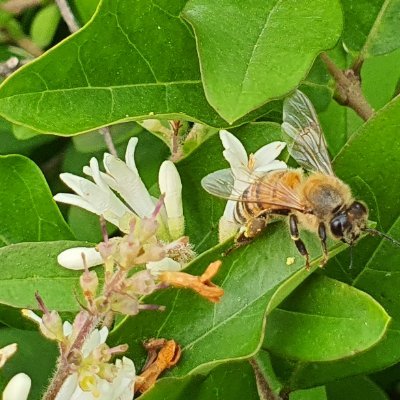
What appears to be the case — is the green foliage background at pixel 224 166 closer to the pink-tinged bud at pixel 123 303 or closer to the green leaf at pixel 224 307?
the green leaf at pixel 224 307

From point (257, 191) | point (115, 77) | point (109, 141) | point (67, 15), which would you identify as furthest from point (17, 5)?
point (257, 191)

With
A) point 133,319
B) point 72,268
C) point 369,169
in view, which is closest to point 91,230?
point 72,268

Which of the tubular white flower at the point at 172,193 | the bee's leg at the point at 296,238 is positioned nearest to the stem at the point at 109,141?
the tubular white flower at the point at 172,193

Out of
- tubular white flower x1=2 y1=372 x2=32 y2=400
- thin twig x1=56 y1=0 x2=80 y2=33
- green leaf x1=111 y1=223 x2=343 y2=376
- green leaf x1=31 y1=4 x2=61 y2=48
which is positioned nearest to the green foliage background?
green leaf x1=111 y1=223 x2=343 y2=376

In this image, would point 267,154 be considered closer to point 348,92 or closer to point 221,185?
point 221,185

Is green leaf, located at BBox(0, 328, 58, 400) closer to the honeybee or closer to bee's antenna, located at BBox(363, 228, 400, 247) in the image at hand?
the honeybee
